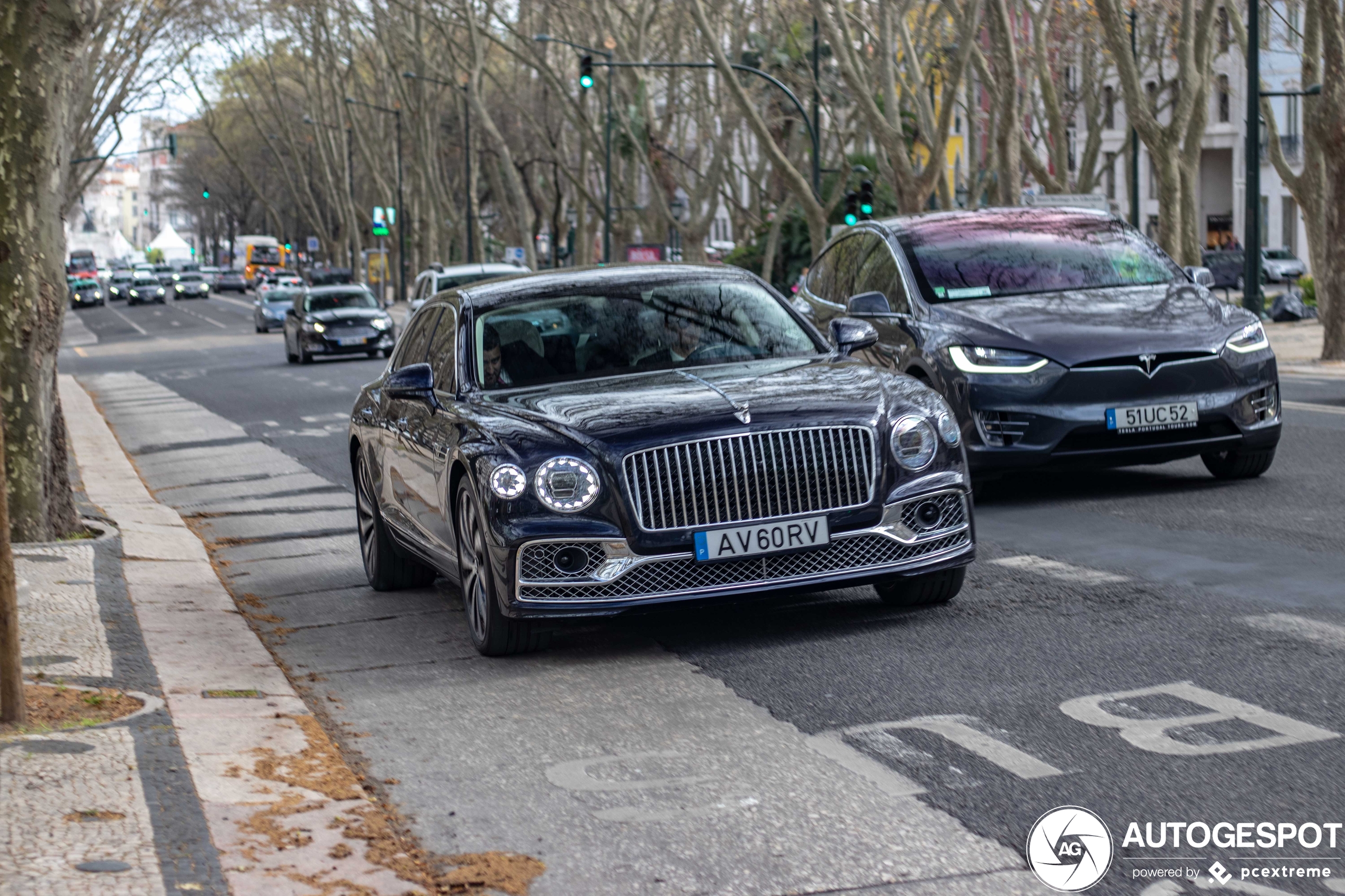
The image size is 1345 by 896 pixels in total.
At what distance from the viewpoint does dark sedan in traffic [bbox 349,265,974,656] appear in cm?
665

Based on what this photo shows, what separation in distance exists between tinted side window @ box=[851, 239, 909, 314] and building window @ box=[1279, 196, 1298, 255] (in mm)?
60879

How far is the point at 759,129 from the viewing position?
121 feet

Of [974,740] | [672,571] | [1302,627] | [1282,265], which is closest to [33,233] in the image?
[672,571]

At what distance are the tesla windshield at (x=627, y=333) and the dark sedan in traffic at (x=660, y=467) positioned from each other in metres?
0.01

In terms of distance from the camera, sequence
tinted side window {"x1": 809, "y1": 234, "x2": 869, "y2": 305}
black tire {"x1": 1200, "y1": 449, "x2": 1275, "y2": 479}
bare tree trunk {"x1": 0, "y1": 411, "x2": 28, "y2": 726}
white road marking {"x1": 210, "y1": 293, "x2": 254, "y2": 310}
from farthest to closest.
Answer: white road marking {"x1": 210, "y1": 293, "x2": 254, "y2": 310}, tinted side window {"x1": 809, "y1": 234, "x2": 869, "y2": 305}, black tire {"x1": 1200, "y1": 449, "x2": 1275, "y2": 479}, bare tree trunk {"x1": 0, "y1": 411, "x2": 28, "y2": 726}

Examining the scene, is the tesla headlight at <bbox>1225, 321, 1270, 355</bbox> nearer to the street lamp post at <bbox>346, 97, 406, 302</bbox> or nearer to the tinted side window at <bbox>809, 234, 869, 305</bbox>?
the tinted side window at <bbox>809, 234, 869, 305</bbox>

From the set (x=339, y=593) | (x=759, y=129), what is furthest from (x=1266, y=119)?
(x=339, y=593)

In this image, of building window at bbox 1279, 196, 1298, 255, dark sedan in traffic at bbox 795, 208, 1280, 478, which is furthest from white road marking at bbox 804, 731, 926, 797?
building window at bbox 1279, 196, 1298, 255

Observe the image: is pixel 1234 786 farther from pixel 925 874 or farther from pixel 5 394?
pixel 5 394

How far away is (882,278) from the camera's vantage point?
11570 mm

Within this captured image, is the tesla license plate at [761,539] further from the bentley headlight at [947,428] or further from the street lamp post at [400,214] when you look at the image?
the street lamp post at [400,214]

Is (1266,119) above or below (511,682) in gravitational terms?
above

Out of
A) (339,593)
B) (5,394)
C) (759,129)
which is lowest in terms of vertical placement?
(339,593)

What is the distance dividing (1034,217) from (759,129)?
84.3 feet
